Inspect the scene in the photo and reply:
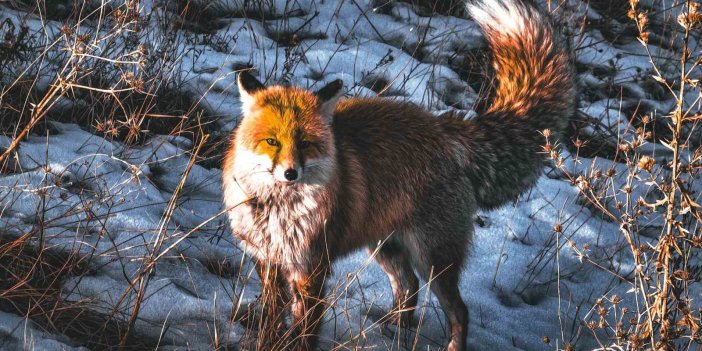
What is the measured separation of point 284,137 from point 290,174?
0.24 metres

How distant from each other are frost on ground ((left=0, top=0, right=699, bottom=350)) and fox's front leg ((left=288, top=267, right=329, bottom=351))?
0.11 meters

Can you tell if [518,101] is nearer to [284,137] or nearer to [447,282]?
[447,282]

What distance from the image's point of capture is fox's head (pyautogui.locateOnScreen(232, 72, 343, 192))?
166 inches

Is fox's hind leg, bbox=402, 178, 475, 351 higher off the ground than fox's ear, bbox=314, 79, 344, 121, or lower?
lower

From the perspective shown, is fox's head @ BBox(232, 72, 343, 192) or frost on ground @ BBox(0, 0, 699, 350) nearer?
fox's head @ BBox(232, 72, 343, 192)

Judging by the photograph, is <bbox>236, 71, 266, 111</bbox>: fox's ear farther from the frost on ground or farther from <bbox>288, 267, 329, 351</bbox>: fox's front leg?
<bbox>288, 267, 329, 351</bbox>: fox's front leg

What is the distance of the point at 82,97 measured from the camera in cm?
659

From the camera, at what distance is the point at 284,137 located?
4.25m

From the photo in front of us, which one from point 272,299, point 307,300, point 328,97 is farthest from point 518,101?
point 272,299

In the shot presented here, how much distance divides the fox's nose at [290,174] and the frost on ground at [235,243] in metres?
0.51

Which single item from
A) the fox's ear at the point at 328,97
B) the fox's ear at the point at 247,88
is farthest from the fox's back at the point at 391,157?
the fox's ear at the point at 247,88

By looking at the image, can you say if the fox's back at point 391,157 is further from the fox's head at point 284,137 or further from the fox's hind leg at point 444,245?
the fox's head at point 284,137

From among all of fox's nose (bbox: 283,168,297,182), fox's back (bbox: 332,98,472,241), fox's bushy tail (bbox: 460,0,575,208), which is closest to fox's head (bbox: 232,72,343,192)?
fox's nose (bbox: 283,168,297,182)

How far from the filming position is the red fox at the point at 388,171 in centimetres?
440
